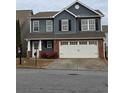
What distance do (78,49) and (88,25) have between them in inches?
117

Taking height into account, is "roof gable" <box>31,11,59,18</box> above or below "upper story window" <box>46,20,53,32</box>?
above

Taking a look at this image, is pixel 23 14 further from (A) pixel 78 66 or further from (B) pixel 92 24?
(A) pixel 78 66

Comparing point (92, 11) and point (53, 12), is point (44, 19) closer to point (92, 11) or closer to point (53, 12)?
point (53, 12)

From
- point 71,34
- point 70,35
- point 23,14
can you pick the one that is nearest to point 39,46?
point 70,35

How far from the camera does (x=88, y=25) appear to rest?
33.1 m

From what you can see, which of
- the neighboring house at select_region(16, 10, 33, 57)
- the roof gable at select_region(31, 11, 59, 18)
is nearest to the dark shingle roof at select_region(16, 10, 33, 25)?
Result: the neighboring house at select_region(16, 10, 33, 57)

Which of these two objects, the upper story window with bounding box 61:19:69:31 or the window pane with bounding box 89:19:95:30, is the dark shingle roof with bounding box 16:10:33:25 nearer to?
the upper story window with bounding box 61:19:69:31

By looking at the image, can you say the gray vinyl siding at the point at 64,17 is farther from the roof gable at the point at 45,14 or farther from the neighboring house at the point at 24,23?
the neighboring house at the point at 24,23

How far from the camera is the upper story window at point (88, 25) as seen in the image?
33.0 m

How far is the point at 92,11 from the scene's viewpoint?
33.3 metres

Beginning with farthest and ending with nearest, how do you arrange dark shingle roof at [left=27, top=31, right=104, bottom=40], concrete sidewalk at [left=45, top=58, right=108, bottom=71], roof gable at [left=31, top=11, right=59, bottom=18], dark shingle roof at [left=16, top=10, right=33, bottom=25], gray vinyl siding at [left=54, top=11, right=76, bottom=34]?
dark shingle roof at [left=16, top=10, right=33, bottom=25] < roof gable at [left=31, top=11, right=59, bottom=18] < gray vinyl siding at [left=54, top=11, right=76, bottom=34] < dark shingle roof at [left=27, top=31, right=104, bottom=40] < concrete sidewalk at [left=45, top=58, right=108, bottom=71]

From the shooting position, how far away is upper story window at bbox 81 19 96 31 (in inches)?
1298
